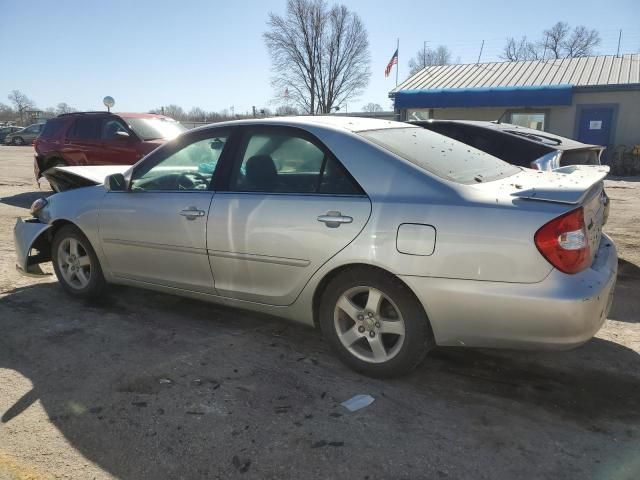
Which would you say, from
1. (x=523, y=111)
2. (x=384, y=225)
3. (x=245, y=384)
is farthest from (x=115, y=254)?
(x=523, y=111)

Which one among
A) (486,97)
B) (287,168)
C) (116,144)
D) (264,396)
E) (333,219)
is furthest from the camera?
(486,97)

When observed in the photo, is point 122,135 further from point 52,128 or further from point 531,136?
point 531,136

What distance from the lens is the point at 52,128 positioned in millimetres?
10594

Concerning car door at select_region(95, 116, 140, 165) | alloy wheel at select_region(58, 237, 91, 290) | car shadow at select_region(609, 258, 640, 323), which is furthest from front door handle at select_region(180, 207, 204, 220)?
car door at select_region(95, 116, 140, 165)

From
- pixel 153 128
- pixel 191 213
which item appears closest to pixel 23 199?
pixel 153 128

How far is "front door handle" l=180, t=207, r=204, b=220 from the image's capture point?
11.8 feet

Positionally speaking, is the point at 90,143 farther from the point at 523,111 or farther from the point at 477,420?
the point at 523,111

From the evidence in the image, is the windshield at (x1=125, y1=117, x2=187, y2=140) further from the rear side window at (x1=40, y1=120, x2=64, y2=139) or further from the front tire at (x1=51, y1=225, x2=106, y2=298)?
the front tire at (x1=51, y1=225, x2=106, y2=298)

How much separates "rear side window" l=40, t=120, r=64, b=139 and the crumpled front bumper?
21.4 ft

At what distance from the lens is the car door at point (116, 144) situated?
938 centimetres

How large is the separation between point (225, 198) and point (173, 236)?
0.54 m

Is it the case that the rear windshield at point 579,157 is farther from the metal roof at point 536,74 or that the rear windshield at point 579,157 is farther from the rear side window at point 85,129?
the metal roof at point 536,74

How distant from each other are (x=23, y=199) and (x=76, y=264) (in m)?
7.54

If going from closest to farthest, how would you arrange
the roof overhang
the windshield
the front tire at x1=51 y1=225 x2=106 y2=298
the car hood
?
the front tire at x1=51 y1=225 x2=106 y2=298
the car hood
the windshield
the roof overhang
